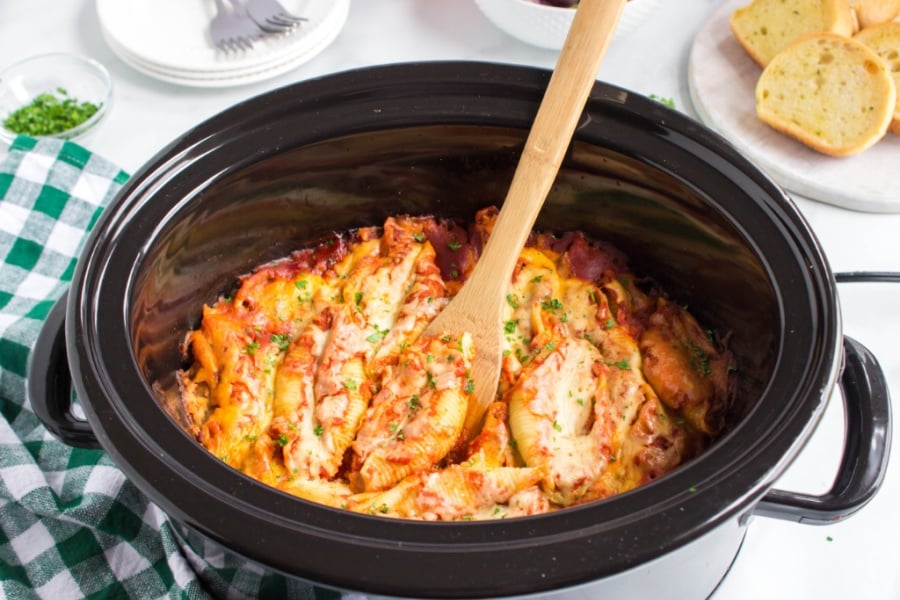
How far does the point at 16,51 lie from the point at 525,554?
81.6 inches

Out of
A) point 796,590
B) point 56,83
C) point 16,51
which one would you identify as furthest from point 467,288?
point 16,51

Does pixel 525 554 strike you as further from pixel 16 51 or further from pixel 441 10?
pixel 16 51

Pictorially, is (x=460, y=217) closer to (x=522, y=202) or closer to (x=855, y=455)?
(x=522, y=202)

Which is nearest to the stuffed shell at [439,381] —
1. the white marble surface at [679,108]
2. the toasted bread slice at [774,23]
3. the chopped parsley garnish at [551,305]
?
the chopped parsley garnish at [551,305]

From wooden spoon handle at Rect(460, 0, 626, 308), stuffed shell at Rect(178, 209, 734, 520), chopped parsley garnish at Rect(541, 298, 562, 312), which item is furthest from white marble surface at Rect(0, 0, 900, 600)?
wooden spoon handle at Rect(460, 0, 626, 308)

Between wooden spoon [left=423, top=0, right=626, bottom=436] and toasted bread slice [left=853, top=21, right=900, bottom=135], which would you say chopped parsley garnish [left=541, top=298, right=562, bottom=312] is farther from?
toasted bread slice [left=853, top=21, right=900, bottom=135]

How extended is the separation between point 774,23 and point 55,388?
1796 mm

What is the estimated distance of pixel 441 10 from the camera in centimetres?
246

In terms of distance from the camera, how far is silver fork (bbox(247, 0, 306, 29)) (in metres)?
2.27

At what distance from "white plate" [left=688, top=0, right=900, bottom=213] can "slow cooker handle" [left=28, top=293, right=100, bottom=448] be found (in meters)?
1.49

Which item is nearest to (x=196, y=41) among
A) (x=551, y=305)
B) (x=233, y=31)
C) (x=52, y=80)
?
(x=233, y=31)

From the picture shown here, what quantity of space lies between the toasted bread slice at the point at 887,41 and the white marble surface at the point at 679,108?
39 centimetres

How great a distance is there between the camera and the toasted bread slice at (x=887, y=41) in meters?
2.21

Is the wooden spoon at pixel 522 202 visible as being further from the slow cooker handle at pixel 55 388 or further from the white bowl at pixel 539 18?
the white bowl at pixel 539 18
